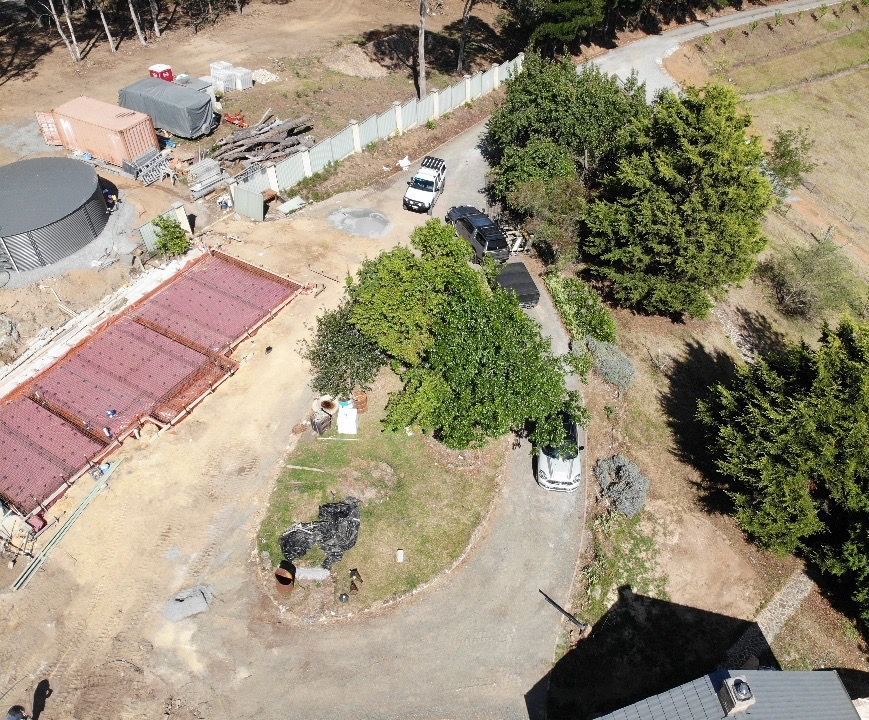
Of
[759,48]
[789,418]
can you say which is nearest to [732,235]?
[789,418]

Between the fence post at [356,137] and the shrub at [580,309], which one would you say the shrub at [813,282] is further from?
the fence post at [356,137]

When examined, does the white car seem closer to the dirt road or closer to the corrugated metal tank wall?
the dirt road

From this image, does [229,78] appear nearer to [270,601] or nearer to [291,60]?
[291,60]

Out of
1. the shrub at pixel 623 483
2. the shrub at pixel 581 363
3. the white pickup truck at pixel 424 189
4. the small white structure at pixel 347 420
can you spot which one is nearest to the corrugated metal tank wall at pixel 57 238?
Answer: the white pickup truck at pixel 424 189

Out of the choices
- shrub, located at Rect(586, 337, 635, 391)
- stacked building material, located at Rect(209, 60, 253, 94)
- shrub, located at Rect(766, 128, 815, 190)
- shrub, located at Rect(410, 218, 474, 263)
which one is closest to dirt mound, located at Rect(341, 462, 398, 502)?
shrub, located at Rect(410, 218, 474, 263)

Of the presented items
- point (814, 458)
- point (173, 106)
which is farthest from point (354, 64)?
point (814, 458)

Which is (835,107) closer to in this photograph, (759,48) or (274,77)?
(759,48)

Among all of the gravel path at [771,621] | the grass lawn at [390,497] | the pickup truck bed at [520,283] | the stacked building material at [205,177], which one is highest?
the stacked building material at [205,177]
